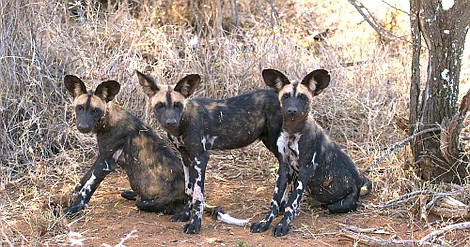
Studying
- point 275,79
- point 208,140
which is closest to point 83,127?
point 208,140

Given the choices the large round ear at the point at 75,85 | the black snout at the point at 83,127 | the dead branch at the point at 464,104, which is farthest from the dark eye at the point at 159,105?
the dead branch at the point at 464,104

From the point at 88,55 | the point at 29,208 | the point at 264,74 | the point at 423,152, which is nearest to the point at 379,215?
the point at 423,152

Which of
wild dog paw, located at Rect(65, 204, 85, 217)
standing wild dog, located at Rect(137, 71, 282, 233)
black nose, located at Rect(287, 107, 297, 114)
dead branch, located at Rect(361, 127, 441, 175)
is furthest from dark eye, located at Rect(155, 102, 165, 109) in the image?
dead branch, located at Rect(361, 127, 441, 175)

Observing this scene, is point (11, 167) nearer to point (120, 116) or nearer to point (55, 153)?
point (55, 153)

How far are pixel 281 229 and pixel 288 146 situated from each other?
68 centimetres

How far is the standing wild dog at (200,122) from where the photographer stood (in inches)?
204

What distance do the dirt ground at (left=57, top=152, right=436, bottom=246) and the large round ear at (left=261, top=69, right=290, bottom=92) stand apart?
3.39 ft

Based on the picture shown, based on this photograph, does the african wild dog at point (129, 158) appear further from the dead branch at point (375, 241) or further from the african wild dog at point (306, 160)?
the dead branch at point (375, 241)

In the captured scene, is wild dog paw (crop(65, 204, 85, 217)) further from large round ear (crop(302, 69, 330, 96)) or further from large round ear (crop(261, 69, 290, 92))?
large round ear (crop(302, 69, 330, 96))

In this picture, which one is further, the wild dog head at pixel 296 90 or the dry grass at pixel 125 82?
the dry grass at pixel 125 82

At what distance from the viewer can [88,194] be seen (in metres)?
5.53

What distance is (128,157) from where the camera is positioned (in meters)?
5.63

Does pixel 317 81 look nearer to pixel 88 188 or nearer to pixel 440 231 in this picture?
pixel 440 231

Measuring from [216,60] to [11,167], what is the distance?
2.54 meters
